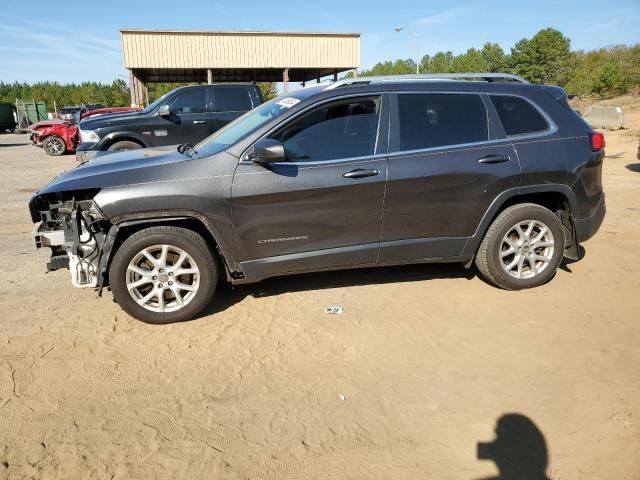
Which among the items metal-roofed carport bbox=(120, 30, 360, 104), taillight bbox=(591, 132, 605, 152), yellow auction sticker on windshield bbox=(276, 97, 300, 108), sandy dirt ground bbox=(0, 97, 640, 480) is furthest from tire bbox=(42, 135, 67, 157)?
taillight bbox=(591, 132, 605, 152)

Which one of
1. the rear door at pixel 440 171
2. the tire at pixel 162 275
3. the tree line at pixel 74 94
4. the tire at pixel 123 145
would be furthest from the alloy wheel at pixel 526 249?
the tree line at pixel 74 94

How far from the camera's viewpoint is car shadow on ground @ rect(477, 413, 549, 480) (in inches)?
94.3

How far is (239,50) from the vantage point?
2798 cm

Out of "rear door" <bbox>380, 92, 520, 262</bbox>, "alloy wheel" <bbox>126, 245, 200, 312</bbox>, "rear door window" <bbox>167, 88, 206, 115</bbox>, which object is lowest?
"alloy wheel" <bbox>126, 245, 200, 312</bbox>

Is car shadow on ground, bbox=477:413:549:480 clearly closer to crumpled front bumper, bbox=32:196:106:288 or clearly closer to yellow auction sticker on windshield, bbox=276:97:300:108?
yellow auction sticker on windshield, bbox=276:97:300:108

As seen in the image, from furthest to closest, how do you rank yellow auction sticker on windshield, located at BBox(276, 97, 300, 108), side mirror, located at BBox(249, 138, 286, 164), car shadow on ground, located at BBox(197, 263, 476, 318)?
car shadow on ground, located at BBox(197, 263, 476, 318) < yellow auction sticker on windshield, located at BBox(276, 97, 300, 108) < side mirror, located at BBox(249, 138, 286, 164)

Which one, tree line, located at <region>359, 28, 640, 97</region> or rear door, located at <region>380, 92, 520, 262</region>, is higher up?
tree line, located at <region>359, 28, 640, 97</region>

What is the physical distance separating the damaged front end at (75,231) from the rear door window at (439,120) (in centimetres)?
257

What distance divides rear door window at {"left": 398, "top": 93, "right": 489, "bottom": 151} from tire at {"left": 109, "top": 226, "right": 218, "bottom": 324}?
192 cm

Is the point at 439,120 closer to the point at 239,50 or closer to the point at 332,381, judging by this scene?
the point at 332,381

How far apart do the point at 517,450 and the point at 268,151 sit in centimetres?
251

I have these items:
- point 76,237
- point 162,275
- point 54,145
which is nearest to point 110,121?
point 76,237

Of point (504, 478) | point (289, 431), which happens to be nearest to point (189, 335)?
point (289, 431)

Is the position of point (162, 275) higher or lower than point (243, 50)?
lower
